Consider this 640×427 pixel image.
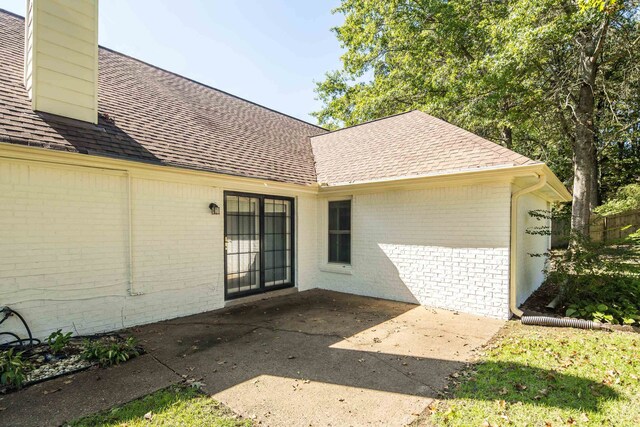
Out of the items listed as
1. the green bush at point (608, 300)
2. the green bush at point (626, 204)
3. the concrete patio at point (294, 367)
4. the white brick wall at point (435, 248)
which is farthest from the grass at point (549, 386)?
the green bush at point (626, 204)

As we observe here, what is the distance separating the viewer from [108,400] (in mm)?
3082

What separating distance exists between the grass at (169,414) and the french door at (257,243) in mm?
3572

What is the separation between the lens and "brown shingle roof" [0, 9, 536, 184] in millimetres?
4934

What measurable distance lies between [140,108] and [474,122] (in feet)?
41.4

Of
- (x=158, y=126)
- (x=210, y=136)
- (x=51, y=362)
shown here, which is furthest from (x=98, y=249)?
(x=210, y=136)

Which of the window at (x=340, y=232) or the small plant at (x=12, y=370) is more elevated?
the window at (x=340, y=232)

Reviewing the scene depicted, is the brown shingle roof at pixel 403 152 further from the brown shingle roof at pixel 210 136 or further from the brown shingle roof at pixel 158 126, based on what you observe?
the brown shingle roof at pixel 158 126

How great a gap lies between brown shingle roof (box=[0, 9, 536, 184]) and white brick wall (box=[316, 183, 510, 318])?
633 millimetres

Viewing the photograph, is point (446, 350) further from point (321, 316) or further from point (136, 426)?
point (136, 426)

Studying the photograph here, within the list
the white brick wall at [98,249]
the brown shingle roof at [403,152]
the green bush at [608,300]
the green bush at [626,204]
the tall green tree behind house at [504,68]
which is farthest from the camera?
the green bush at [626,204]

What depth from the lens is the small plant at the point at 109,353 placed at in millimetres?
3857

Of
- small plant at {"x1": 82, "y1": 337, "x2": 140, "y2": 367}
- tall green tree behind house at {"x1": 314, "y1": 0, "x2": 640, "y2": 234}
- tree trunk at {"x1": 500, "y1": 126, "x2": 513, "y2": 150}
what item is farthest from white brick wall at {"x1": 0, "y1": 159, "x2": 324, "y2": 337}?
tree trunk at {"x1": 500, "y1": 126, "x2": 513, "y2": 150}

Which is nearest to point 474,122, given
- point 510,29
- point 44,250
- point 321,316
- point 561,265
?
point 510,29

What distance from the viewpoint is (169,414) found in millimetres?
2846
